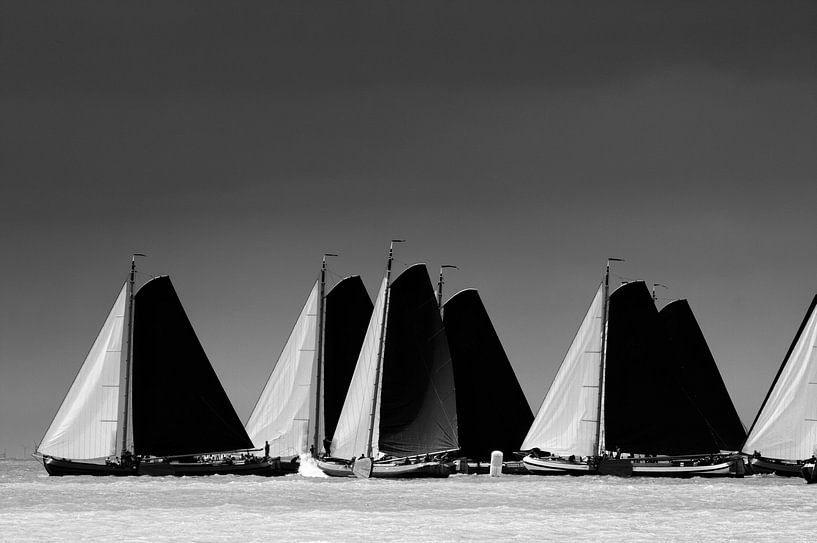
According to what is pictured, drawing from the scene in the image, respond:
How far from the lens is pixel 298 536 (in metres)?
51.9

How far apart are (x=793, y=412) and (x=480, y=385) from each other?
23.5 meters

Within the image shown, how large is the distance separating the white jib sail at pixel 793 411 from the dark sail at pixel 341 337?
1064 inches

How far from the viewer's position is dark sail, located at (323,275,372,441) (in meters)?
104

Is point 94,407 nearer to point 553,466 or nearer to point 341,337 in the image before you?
point 341,337

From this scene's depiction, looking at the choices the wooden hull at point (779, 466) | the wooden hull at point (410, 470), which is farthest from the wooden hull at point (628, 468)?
the wooden hull at point (410, 470)

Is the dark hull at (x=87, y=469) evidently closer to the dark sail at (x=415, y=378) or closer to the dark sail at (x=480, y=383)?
the dark sail at (x=415, y=378)

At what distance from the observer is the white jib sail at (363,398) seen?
93.6m

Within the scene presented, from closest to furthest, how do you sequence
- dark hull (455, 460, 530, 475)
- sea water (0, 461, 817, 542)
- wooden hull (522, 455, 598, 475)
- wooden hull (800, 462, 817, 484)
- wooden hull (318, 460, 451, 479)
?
sea water (0, 461, 817, 542) < wooden hull (800, 462, 817, 484) < wooden hull (318, 460, 451, 479) < wooden hull (522, 455, 598, 475) < dark hull (455, 460, 530, 475)

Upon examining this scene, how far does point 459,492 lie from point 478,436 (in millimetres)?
27907

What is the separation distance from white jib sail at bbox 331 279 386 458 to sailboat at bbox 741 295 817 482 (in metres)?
24.2

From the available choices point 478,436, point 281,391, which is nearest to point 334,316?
point 281,391

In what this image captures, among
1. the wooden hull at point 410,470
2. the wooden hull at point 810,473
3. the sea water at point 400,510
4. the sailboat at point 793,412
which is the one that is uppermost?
the sailboat at point 793,412

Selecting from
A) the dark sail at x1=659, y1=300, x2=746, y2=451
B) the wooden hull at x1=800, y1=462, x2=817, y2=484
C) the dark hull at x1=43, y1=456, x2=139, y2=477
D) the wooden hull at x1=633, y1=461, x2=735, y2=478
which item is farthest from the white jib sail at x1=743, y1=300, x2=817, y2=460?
the dark hull at x1=43, y1=456, x2=139, y2=477

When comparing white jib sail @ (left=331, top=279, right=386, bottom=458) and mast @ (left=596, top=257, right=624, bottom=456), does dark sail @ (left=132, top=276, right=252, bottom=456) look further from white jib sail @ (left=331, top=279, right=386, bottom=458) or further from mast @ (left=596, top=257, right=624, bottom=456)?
mast @ (left=596, top=257, right=624, bottom=456)
